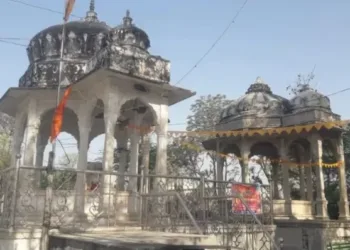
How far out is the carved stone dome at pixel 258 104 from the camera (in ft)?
69.8

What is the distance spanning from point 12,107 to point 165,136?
22.2 ft

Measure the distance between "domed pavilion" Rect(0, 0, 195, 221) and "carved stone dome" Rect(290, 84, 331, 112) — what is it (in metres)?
9.01

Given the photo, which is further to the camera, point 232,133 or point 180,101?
point 232,133

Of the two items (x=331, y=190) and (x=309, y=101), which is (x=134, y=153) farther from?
(x=331, y=190)

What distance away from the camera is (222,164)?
22875 mm

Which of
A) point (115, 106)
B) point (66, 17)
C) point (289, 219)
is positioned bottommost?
point (289, 219)

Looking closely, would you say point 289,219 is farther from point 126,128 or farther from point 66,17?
point 66,17

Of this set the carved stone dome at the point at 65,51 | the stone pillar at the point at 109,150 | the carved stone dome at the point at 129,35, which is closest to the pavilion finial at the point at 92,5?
the carved stone dome at the point at 65,51

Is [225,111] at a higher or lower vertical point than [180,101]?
higher

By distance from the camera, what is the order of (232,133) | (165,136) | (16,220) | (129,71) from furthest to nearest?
(232,133) → (165,136) → (129,71) → (16,220)

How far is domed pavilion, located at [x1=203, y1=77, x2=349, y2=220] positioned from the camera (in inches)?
750

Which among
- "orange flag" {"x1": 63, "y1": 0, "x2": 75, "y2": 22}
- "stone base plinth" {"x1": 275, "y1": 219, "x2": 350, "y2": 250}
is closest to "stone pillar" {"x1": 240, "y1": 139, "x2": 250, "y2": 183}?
"stone base plinth" {"x1": 275, "y1": 219, "x2": 350, "y2": 250}

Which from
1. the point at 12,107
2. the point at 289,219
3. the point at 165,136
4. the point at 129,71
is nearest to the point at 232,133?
the point at 289,219

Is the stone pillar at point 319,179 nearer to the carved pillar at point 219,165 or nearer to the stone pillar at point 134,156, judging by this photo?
the carved pillar at point 219,165
